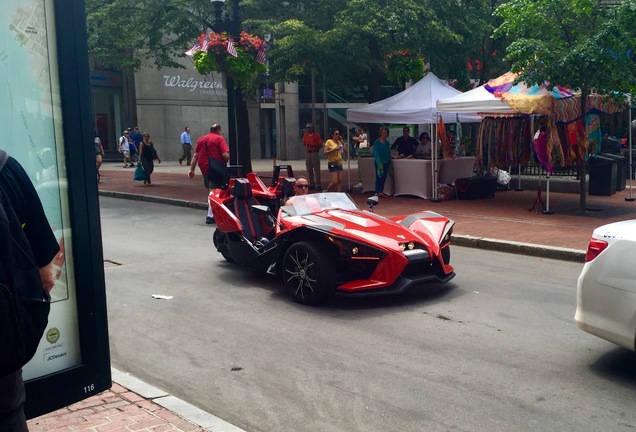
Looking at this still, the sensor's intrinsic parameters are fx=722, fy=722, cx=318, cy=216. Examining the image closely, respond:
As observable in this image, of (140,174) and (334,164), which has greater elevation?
(334,164)

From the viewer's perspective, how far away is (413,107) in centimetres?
1725

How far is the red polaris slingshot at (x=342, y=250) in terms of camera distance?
7.24 meters

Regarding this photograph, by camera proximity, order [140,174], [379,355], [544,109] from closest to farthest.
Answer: [379,355] < [544,109] < [140,174]

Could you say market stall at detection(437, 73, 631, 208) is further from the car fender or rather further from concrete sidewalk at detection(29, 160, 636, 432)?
the car fender

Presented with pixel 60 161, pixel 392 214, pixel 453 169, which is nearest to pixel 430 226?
pixel 60 161

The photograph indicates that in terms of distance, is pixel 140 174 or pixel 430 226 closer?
pixel 430 226

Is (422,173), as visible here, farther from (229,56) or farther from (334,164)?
(229,56)

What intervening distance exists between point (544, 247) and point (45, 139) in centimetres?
841

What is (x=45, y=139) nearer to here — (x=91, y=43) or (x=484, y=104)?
(x=484, y=104)

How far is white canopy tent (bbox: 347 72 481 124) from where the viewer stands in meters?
17.0

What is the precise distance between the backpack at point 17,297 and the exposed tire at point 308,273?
4.66m

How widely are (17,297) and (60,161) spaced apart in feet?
3.94

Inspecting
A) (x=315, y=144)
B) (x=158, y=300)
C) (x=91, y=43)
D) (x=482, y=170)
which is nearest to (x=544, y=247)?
(x=158, y=300)

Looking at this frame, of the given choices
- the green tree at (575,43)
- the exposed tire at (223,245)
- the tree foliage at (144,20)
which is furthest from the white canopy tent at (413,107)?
the exposed tire at (223,245)
